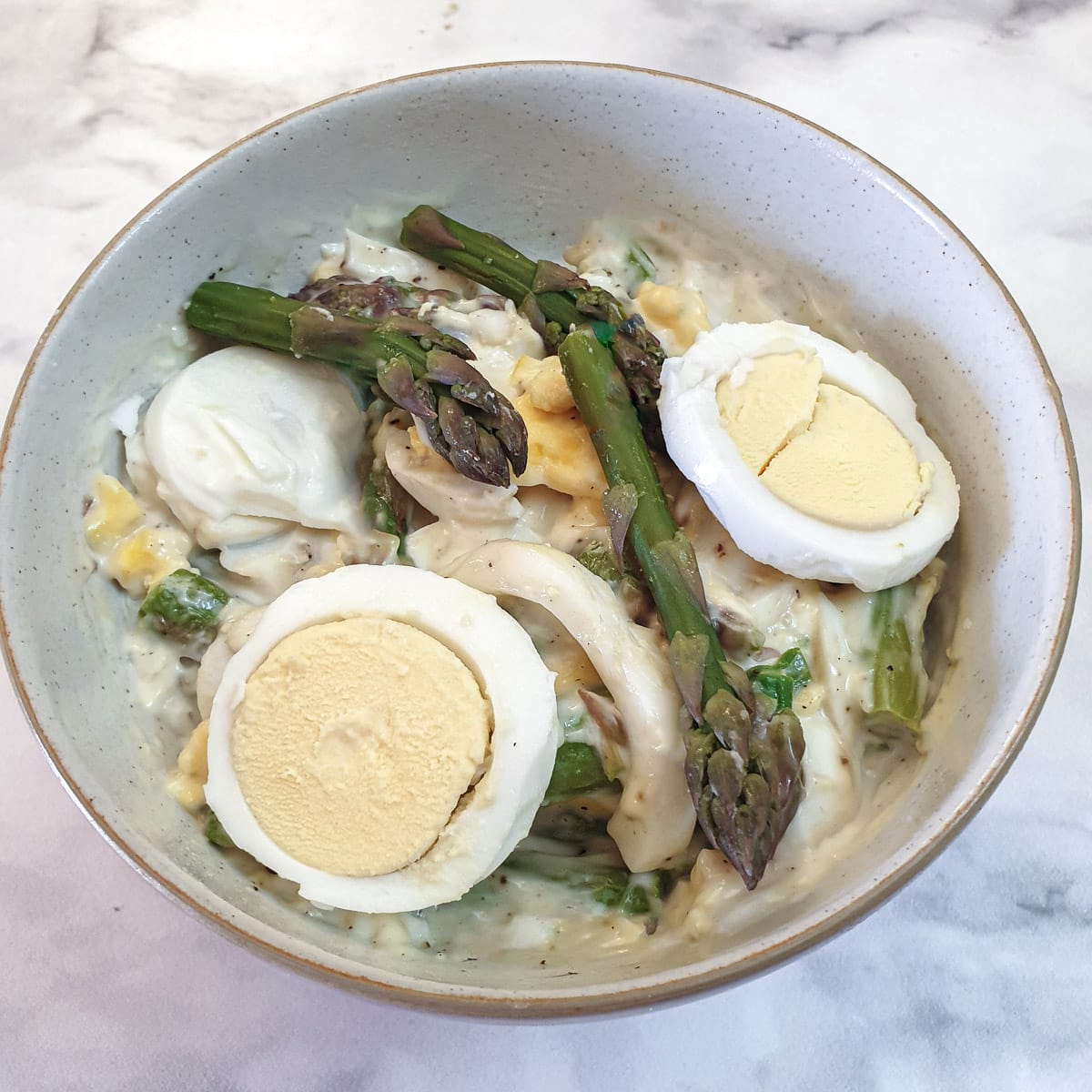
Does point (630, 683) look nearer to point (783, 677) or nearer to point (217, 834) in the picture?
point (783, 677)

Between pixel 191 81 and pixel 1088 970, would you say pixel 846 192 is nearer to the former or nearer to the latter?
pixel 1088 970

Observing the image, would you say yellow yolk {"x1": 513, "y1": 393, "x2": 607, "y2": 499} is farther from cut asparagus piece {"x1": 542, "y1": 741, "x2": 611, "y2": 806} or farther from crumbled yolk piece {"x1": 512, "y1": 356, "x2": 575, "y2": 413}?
cut asparagus piece {"x1": 542, "y1": 741, "x2": 611, "y2": 806}

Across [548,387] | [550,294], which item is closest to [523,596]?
[548,387]

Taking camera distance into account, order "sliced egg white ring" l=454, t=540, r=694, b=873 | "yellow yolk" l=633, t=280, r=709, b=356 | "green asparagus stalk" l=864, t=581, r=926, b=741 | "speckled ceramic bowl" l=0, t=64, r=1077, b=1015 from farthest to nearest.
Result: 1. "yellow yolk" l=633, t=280, r=709, b=356
2. "green asparagus stalk" l=864, t=581, r=926, b=741
3. "sliced egg white ring" l=454, t=540, r=694, b=873
4. "speckled ceramic bowl" l=0, t=64, r=1077, b=1015

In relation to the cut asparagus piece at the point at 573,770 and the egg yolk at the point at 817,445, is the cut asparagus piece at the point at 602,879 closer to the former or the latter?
the cut asparagus piece at the point at 573,770

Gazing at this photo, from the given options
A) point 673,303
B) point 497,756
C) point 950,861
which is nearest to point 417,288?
point 673,303

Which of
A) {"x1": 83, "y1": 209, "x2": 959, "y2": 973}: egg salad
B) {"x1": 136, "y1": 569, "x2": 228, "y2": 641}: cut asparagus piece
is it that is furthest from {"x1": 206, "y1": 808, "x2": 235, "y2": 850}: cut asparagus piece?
{"x1": 136, "y1": 569, "x2": 228, "y2": 641}: cut asparagus piece
